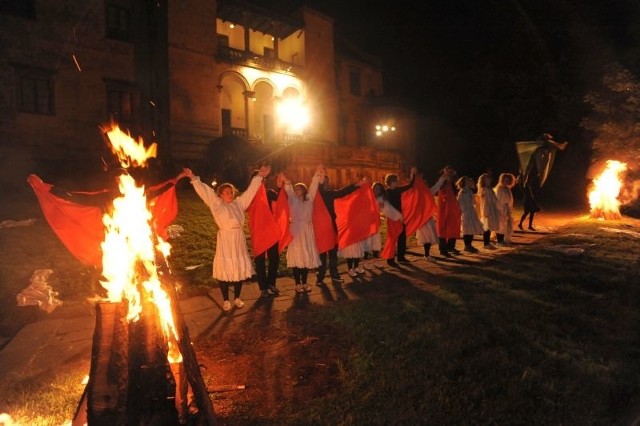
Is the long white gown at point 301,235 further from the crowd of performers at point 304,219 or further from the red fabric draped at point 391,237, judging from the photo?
the red fabric draped at point 391,237

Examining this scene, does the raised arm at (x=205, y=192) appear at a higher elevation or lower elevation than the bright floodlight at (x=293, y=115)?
lower

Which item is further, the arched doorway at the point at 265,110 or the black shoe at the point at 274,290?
the arched doorway at the point at 265,110

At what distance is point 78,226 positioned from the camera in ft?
23.3

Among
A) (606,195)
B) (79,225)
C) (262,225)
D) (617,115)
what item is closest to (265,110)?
(617,115)

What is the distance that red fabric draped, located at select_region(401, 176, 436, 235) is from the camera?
10.9 meters

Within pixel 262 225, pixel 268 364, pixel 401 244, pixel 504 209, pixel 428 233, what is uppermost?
pixel 504 209

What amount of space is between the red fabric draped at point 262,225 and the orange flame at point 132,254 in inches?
125

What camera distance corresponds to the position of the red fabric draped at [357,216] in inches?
381

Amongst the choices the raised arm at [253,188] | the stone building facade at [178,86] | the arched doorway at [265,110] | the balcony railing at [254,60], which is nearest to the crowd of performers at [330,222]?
the raised arm at [253,188]

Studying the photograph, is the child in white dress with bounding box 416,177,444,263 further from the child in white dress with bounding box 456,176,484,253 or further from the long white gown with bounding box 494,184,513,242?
the long white gown with bounding box 494,184,513,242

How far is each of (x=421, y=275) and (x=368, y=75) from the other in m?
33.8

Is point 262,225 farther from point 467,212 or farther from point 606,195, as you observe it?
point 606,195

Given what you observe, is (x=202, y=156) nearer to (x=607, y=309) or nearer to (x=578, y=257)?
(x=578, y=257)

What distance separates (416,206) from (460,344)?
20.0 feet
